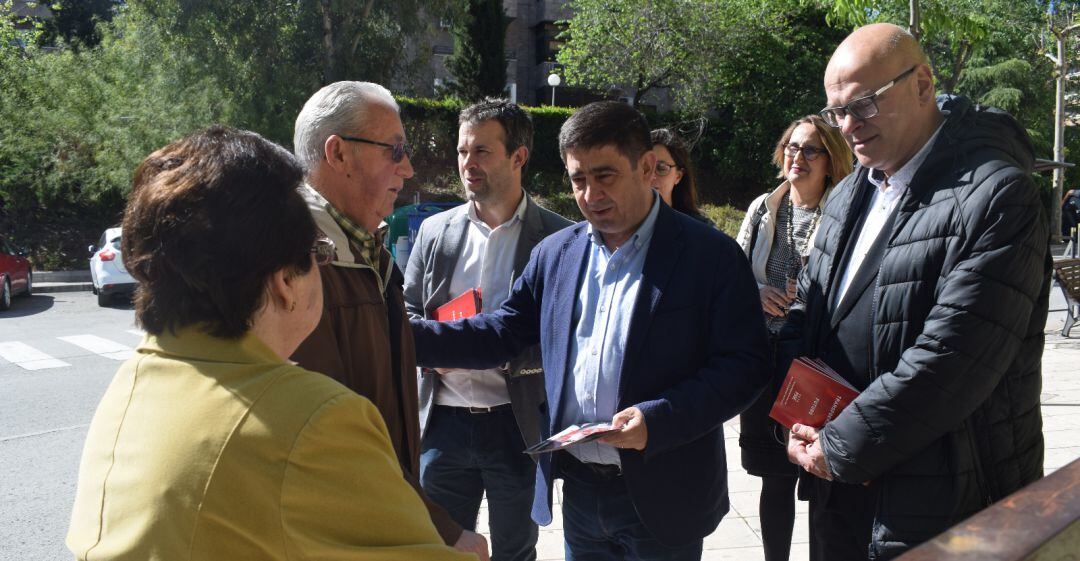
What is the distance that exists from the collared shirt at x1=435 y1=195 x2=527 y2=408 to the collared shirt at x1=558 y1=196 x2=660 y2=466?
71cm

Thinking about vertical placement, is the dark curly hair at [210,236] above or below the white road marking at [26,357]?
above

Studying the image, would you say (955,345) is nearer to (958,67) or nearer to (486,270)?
(486,270)

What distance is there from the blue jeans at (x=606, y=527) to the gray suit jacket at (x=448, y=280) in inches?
20.9

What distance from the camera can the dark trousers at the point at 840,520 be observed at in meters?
2.47

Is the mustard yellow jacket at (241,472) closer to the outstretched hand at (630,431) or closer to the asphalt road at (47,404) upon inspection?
the outstretched hand at (630,431)

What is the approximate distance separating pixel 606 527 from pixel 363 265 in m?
1.15

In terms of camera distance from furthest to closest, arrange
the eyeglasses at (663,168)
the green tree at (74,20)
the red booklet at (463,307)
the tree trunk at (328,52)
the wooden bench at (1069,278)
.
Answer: the green tree at (74,20)
the tree trunk at (328,52)
the wooden bench at (1069,278)
the eyeglasses at (663,168)
the red booklet at (463,307)

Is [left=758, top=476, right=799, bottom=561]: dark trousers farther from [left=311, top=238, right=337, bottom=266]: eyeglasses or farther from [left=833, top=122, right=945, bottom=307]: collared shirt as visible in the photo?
[left=311, top=238, right=337, bottom=266]: eyeglasses

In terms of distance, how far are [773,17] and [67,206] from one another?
2278cm

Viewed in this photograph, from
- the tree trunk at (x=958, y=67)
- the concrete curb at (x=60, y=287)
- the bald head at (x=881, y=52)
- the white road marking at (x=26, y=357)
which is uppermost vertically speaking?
the tree trunk at (x=958, y=67)

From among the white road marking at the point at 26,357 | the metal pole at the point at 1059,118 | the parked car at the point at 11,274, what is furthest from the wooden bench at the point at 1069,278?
the metal pole at the point at 1059,118

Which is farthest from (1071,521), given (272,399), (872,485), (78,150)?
(78,150)

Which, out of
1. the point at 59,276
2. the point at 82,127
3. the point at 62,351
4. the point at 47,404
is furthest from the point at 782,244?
the point at 82,127

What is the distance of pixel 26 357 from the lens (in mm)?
11328
